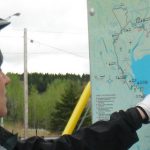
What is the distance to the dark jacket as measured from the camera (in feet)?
8.12

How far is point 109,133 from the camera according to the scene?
2502mm

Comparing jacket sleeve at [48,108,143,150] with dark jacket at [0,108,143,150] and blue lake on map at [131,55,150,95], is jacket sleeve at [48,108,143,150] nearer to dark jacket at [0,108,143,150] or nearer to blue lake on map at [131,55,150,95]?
dark jacket at [0,108,143,150]

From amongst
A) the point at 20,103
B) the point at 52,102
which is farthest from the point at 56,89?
the point at 20,103

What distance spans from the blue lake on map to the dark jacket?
45 centimetres

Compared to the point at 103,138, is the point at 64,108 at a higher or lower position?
lower

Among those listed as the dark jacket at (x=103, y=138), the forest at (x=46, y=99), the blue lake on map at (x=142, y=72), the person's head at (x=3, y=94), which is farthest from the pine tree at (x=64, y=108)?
the person's head at (x=3, y=94)

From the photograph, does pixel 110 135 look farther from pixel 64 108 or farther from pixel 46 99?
pixel 46 99

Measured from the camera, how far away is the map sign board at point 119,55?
2943mm

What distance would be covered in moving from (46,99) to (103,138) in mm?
38980

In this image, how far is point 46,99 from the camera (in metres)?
41.4

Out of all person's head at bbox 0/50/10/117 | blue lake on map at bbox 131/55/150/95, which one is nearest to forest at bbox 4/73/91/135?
blue lake on map at bbox 131/55/150/95

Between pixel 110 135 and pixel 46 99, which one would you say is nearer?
pixel 110 135

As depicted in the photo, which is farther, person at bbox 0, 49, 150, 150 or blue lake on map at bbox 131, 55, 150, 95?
blue lake on map at bbox 131, 55, 150, 95

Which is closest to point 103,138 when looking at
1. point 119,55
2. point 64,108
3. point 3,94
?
point 3,94
